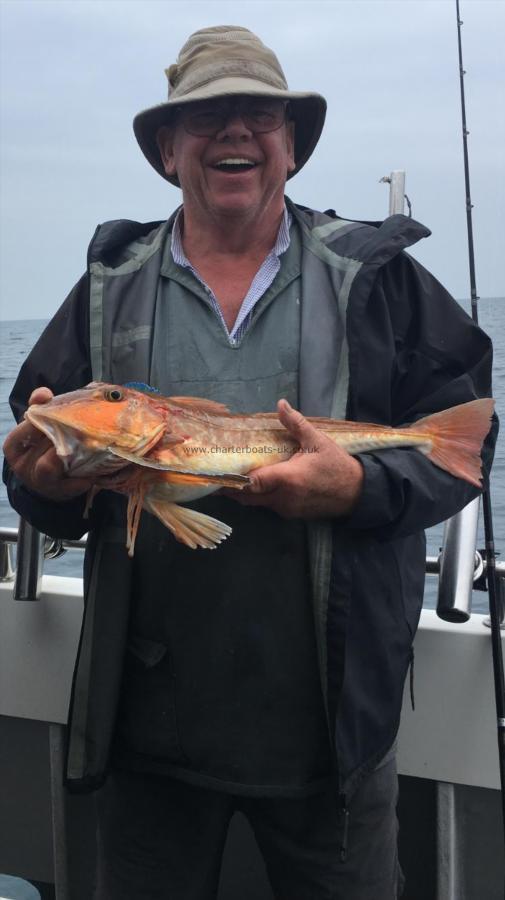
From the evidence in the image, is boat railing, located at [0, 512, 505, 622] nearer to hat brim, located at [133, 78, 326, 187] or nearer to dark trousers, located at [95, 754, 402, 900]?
dark trousers, located at [95, 754, 402, 900]

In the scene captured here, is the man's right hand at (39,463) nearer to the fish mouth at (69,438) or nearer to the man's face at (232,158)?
the fish mouth at (69,438)

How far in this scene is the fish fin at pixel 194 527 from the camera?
2.22 metres

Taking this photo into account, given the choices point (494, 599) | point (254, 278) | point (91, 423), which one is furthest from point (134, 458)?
point (494, 599)

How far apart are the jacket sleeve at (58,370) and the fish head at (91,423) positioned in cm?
43

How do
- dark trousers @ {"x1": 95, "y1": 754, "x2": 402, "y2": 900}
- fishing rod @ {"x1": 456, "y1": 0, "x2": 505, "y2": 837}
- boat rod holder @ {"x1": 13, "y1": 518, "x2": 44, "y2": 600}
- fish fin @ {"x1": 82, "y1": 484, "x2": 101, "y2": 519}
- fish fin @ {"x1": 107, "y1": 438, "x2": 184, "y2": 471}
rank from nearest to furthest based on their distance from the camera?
1. fish fin @ {"x1": 107, "y1": 438, "x2": 184, "y2": 471}
2. fish fin @ {"x1": 82, "y1": 484, "x2": 101, "y2": 519}
3. dark trousers @ {"x1": 95, "y1": 754, "x2": 402, "y2": 900}
4. fishing rod @ {"x1": 456, "y1": 0, "x2": 505, "y2": 837}
5. boat rod holder @ {"x1": 13, "y1": 518, "x2": 44, "y2": 600}

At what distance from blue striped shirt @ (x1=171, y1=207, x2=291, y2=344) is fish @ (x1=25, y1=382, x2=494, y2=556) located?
0.30 meters

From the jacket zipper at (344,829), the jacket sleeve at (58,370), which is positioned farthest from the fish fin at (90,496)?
the jacket zipper at (344,829)

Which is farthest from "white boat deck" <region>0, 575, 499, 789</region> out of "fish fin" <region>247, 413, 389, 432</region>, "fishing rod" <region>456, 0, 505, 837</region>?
"fish fin" <region>247, 413, 389, 432</region>

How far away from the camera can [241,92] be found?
248 cm

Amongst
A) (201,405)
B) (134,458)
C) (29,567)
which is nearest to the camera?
(134,458)

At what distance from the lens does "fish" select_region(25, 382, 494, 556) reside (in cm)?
216

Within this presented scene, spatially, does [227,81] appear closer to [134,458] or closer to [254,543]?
[134,458]

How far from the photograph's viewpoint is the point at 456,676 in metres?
3.05

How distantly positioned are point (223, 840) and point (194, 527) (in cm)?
98
